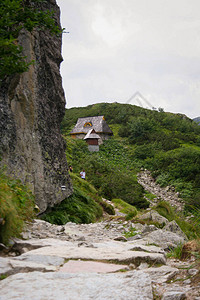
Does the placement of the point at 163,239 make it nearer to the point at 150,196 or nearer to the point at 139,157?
the point at 150,196

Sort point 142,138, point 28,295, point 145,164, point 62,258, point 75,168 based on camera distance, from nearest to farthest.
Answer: point 28,295, point 62,258, point 75,168, point 145,164, point 142,138

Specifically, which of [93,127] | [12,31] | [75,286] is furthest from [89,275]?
[93,127]

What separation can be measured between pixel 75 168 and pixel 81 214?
15.1 m

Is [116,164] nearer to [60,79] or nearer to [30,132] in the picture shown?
[60,79]

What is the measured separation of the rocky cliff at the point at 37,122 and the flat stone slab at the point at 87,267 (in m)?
3.74

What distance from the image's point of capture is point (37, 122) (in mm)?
8492

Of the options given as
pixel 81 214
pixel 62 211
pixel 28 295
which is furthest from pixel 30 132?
pixel 28 295

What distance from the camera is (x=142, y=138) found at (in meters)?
47.9

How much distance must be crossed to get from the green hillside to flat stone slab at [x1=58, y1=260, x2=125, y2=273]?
1470 cm

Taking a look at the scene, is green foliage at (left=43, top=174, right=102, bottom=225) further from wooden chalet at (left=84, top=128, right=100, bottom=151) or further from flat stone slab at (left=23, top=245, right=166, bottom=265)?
wooden chalet at (left=84, top=128, right=100, bottom=151)

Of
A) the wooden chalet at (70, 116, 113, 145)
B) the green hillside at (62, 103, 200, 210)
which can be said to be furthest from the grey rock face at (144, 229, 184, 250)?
the wooden chalet at (70, 116, 113, 145)

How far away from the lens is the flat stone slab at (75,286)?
2.44m

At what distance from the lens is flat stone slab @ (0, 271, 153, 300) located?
2438 mm

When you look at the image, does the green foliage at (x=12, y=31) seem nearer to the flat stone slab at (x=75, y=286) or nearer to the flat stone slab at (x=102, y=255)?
the flat stone slab at (x=102, y=255)
